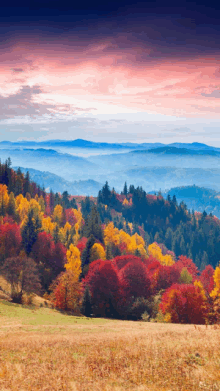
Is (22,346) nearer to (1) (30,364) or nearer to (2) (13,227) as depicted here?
(1) (30,364)

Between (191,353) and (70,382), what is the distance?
8052 millimetres

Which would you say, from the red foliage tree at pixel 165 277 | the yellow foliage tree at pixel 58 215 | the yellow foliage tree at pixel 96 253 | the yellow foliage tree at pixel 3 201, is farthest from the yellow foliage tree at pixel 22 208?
the red foliage tree at pixel 165 277

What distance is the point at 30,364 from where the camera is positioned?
17.7 meters

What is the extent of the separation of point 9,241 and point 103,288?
112 feet

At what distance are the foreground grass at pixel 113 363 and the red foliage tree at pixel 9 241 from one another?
2316 inches

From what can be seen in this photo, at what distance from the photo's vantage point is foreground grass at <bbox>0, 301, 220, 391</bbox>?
1451 cm

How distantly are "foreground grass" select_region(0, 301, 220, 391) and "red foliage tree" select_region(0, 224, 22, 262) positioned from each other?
193 ft

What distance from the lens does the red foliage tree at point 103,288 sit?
2415 inches

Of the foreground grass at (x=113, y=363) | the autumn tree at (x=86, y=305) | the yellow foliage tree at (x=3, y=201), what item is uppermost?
the yellow foliage tree at (x=3, y=201)

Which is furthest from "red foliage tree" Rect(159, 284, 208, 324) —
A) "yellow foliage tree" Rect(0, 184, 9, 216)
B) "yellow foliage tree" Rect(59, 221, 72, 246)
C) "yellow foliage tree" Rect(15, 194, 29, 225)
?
"yellow foliage tree" Rect(15, 194, 29, 225)

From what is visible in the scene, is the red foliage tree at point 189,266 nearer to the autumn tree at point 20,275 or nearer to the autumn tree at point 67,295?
the autumn tree at point 67,295

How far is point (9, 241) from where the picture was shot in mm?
81750

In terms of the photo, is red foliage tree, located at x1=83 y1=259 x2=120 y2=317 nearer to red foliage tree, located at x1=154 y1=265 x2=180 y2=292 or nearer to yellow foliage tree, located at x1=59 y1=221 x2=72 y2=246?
red foliage tree, located at x1=154 y1=265 x2=180 y2=292

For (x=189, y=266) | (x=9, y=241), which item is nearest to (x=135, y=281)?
(x=9, y=241)
